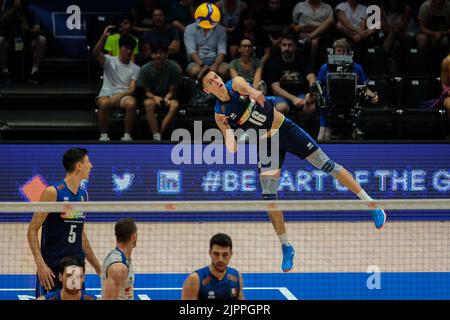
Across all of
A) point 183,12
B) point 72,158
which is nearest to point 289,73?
point 183,12

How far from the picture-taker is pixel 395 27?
1948 cm

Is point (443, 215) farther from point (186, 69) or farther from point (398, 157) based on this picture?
point (186, 69)

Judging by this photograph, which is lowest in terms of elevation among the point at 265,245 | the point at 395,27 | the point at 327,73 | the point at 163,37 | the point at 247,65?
the point at 265,245

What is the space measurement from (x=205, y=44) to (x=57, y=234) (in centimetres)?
966

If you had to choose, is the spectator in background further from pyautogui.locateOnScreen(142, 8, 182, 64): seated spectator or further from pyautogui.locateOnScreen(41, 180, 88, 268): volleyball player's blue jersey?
pyautogui.locateOnScreen(41, 180, 88, 268): volleyball player's blue jersey

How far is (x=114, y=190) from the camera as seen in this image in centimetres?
1659

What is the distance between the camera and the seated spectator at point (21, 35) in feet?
64.9

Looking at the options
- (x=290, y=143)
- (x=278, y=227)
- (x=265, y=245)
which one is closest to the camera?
(x=278, y=227)

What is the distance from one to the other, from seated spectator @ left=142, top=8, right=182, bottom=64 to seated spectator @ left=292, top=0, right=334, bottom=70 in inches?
91.9

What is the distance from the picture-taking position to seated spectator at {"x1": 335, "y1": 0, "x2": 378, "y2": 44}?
756 inches

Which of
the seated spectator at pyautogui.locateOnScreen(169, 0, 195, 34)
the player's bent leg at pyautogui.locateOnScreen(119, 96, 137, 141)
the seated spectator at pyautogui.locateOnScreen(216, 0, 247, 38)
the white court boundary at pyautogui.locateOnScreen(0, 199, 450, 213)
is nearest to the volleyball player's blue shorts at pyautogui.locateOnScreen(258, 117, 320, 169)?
the white court boundary at pyautogui.locateOnScreen(0, 199, 450, 213)

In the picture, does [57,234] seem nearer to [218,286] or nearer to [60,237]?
[60,237]
